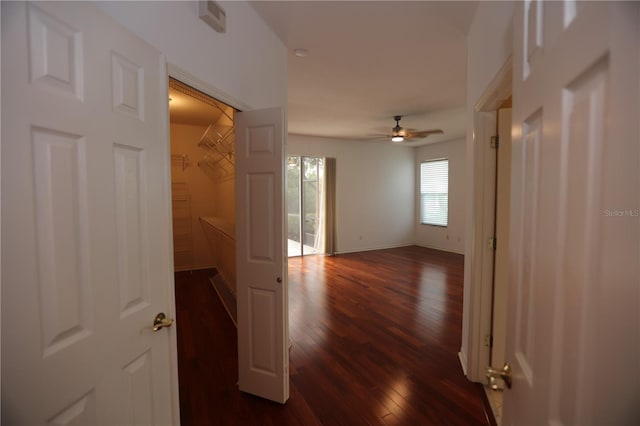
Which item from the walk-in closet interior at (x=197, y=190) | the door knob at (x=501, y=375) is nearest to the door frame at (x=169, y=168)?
the door knob at (x=501, y=375)

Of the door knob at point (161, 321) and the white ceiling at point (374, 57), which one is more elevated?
the white ceiling at point (374, 57)

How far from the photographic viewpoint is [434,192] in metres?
7.91

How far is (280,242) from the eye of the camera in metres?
2.01

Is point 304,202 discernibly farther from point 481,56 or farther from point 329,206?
point 481,56

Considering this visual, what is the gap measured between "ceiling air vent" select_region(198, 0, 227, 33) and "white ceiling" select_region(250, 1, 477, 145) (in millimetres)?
472

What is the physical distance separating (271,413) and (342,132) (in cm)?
555

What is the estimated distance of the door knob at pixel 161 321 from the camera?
1218mm

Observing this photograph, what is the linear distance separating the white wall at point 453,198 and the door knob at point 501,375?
665 centimetres

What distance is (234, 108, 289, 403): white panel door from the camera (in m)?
1.99

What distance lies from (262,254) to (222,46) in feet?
4.37

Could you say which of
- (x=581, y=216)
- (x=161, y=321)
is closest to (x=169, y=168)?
(x=161, y=321)

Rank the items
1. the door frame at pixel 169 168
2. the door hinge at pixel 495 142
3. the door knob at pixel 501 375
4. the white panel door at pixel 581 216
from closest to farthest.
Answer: the white panel door at pixel 581 216
the door knob at pixel 501 375
the door frame at pixel 169 168
the door hinge at pixel 495 142

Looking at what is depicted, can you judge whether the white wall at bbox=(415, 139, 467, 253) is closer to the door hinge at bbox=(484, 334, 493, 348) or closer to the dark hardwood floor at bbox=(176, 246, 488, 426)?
the dark hardwood floor at bbox=(176, 246, 488, 426)

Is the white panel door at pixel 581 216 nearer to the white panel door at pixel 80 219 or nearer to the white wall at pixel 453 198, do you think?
the white panel door at pixel 80 219
